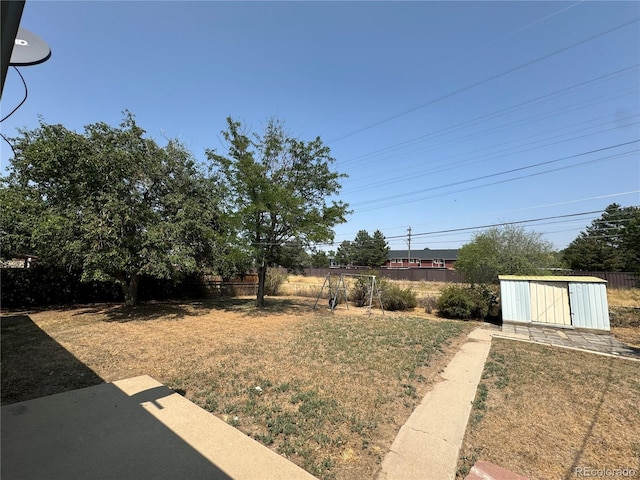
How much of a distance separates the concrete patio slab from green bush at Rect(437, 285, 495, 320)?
11286mm

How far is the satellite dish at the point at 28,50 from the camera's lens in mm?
2121

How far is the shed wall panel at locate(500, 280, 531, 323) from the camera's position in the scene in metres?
10.9

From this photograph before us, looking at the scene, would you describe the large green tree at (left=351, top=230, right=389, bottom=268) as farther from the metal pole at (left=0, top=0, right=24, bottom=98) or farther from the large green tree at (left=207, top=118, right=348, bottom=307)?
the metal pole at (left=0, top=0, right=24, bottom=98)

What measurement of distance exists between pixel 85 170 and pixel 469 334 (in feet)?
42.1

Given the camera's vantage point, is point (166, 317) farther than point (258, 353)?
Yes

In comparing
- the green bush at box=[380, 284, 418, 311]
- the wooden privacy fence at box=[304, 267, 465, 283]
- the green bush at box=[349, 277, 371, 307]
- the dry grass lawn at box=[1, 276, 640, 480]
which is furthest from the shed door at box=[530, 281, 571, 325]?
the wooden privacy fence at box=[304, 267, 465, 283]

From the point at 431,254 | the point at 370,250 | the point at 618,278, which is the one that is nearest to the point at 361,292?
the point at 618,278

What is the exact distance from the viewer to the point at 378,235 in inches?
2140

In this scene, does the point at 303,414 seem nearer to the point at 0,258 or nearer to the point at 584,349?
the point at 584,349

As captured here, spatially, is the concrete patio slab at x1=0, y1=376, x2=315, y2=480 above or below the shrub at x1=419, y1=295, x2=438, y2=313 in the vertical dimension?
below

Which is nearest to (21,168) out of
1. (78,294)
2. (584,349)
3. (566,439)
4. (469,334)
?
(78,294)

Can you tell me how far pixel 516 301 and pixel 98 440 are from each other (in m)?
12.5

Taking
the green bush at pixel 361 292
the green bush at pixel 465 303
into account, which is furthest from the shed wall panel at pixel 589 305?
the green bush at pixel 361 292

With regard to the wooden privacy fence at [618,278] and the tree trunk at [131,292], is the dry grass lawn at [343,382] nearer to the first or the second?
the tree trunk at [131,292]
